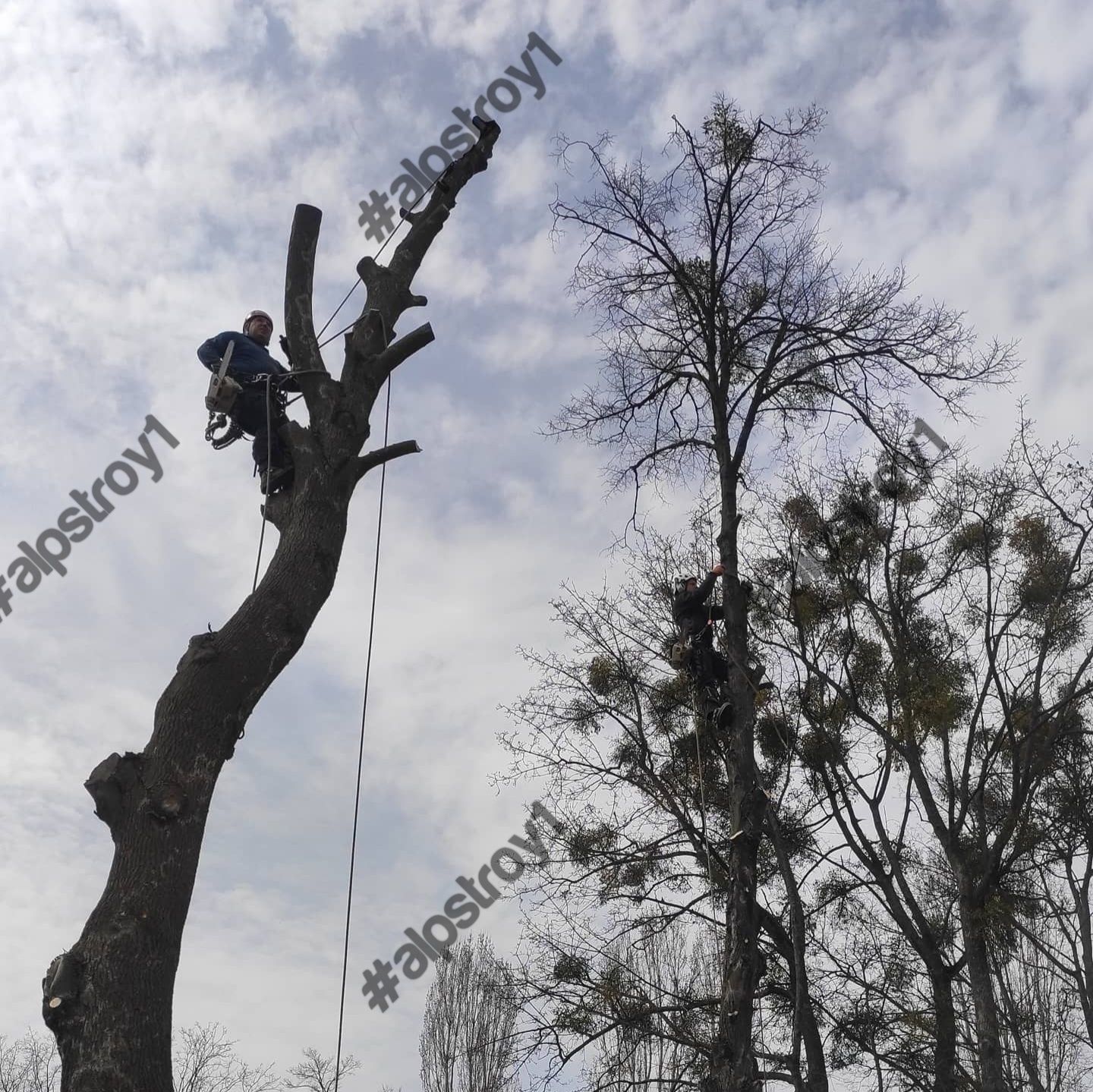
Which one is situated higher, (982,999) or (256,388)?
(256,388)

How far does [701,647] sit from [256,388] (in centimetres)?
439

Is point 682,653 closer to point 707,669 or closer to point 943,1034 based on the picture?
point 707,669

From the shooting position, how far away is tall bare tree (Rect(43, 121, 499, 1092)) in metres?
3.49

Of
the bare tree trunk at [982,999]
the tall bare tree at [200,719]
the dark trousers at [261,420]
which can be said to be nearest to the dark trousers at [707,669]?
the bare tree trunk at [982,999]

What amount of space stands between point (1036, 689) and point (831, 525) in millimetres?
2305

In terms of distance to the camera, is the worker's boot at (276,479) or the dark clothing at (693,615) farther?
the dark clothing at (693,615)

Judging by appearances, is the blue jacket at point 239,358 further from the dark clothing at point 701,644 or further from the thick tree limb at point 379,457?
the dark clothing at point 701,644

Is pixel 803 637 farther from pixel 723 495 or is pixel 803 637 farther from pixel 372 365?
pixel 372 365

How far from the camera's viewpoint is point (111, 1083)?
133 inches

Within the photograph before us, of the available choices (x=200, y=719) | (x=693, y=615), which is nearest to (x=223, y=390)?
(x=200, y=719)

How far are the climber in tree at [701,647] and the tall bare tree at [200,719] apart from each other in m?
3.87

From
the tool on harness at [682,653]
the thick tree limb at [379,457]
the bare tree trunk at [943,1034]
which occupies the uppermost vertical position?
the tool on harness at [682,653]

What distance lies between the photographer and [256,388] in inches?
229

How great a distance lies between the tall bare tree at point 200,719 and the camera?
349 centimetres
